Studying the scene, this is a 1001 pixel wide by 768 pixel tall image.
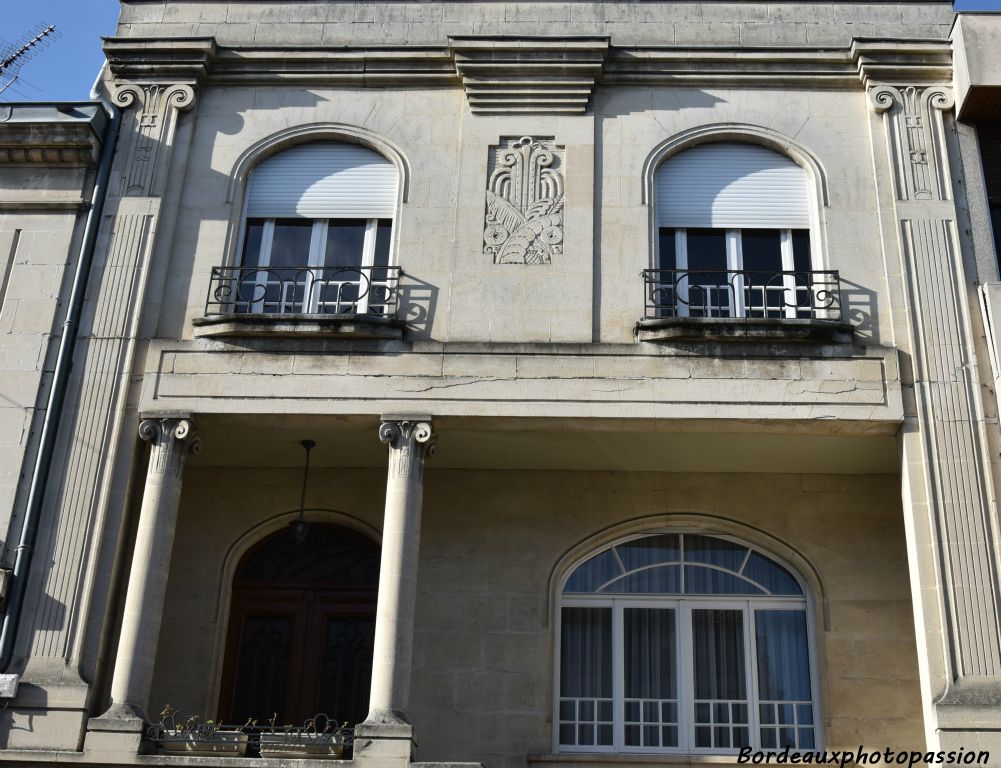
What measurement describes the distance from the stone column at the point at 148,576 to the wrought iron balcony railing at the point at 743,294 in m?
6.14

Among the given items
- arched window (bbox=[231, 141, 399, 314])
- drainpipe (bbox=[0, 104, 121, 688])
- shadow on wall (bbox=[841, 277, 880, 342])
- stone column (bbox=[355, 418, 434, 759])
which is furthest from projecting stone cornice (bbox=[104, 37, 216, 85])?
shadow on wall (bbox=[841, 277, 880, 342])

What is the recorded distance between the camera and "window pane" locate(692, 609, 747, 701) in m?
15.9

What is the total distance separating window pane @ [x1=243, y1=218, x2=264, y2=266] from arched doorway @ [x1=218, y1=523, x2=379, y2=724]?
3.75 meters

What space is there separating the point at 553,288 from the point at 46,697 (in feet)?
25.3

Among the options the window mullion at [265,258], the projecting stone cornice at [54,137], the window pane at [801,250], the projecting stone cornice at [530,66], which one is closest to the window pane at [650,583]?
the window pane at [801,250]

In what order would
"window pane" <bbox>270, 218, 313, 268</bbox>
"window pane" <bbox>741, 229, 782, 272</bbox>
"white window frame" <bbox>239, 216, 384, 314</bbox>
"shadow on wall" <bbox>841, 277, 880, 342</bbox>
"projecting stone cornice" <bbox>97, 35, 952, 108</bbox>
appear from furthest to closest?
1. "projecting stone cornice" <bbox>97, 35, 952, 108</bbox>
2. "window pane" <bbox>270, 218, 313, 268</bbox>
3. "window pane" <bbox>741, 229, 782, 272</bbox>
4. "white window frame" <bbox>239, 216, 384, 314</bbox>
5. "shadow on wall" <bbox>841, 277, 880, 342</bbox>

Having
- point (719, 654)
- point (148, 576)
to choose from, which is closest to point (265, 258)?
point (148, 576)

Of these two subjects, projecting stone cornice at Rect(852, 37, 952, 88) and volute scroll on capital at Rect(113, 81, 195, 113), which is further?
volute scroll on capital at Rect(113, 81, 195, 113)

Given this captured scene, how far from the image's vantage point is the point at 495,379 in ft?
50.0

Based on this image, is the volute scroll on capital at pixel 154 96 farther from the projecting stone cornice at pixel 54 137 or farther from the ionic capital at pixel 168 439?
the ionic capital at pixel 168 439

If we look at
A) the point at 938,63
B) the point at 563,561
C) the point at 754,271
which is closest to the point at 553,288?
the point at 754,271

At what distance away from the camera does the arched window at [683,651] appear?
15633 mm

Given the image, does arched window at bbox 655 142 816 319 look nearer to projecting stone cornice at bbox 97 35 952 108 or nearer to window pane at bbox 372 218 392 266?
projecting stone cornice at bbox 97 35 952 108

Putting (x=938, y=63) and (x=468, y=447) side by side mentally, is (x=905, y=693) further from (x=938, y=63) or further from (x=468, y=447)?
(x=938, y=63)
